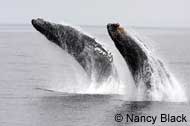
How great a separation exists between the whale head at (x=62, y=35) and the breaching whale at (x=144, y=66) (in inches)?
193

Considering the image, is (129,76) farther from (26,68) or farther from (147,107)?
(26,68)

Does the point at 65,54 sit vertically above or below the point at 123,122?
above

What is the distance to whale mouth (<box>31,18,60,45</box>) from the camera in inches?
1914

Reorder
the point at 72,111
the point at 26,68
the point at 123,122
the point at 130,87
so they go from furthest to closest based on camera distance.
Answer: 1. the point at 26,68
2. the point at 130,87
3. the point at 72,111
4. the point at 123,122

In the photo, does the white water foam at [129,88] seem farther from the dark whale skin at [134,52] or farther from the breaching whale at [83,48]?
the breaching whale at [83,48]

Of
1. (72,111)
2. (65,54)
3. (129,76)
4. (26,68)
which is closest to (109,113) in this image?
(72,111)

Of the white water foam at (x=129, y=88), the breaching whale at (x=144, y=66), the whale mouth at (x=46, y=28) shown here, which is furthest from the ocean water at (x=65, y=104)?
the breaching whale at (x=144, y=66)

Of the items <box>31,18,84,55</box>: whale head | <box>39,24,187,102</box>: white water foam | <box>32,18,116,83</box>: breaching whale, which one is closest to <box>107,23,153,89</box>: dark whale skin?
<box>39,24,187,102</box>: white water foam

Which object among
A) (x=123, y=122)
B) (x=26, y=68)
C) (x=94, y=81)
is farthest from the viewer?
(x=26, y=68)

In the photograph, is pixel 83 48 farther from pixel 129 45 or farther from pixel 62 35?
pixel 129 45

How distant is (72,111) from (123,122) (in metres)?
3.90

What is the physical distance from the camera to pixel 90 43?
47.9m

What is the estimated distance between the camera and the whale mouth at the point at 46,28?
48.6 meters

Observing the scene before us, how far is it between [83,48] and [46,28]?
251 cm
